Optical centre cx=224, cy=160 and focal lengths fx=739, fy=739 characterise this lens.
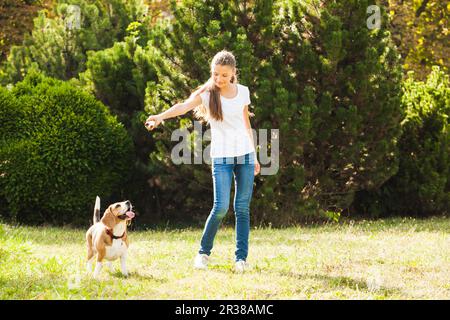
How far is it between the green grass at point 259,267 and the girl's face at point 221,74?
1.51 m

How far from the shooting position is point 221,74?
5.84 metres

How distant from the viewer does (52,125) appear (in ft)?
33.4

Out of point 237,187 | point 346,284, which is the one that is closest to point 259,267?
point 237,187

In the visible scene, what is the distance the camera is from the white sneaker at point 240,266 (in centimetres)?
593

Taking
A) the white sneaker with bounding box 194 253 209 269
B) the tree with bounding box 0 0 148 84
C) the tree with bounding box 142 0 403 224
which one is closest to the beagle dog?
the white sneaker with bounding box 194 253 209 269

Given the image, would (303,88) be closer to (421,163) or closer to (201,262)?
(421,163)

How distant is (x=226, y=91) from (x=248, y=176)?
2.32ft

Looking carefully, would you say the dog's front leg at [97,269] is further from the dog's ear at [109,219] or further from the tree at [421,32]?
the tree at [421,32]

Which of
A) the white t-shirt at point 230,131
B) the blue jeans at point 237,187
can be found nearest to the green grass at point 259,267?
the blue jeans at point 237,187

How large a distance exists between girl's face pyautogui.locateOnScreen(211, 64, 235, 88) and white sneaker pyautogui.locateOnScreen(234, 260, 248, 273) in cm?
143

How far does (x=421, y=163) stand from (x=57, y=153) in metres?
5.26

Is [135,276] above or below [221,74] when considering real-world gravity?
below

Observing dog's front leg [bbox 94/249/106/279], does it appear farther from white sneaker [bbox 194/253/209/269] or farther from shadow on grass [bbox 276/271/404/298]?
shadow on grass [bbox 276/271/404/298]
